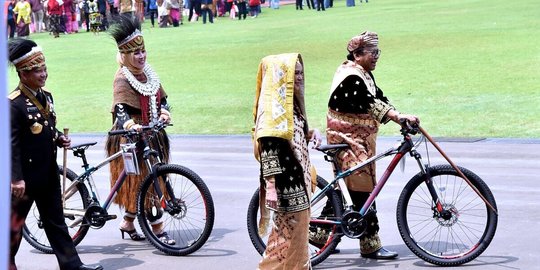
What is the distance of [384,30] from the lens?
30109 millimetres

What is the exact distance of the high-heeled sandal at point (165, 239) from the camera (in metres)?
7.63

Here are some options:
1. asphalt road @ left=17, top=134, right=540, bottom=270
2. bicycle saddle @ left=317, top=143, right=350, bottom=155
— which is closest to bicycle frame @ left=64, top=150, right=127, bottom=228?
asphalt road @ left=17, top=134, right=540, bottom=270

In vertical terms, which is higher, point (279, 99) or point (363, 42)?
point (363, 42)

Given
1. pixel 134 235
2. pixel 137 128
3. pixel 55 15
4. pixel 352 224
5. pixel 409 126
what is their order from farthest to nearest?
1. pixel 55 15
2. pixel 134 235
3. pixel 137 128
4. pixel 352 224
5. pixel 409 126

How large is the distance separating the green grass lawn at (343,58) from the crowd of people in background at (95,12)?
2.97 metres

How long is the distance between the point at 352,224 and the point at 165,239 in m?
1.65

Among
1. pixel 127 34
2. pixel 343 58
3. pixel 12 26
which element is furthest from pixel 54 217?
pixel 12 26

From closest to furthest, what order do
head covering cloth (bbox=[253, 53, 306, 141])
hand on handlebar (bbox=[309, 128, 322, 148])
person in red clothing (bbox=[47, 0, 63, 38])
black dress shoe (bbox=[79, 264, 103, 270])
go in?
head covering cloth (bbox=[253, 53, 306, 141])
hand on handlebar (bbox=[309, 128, 322, 148])
black dress shoe (bbox=[79, 264, 103, 270])
person in red clothing (bbox=[47, 0, 63, 38])

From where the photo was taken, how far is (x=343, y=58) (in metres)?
23.3

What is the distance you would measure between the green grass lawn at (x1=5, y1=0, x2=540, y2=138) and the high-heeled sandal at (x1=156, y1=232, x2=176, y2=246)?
6.22 metres

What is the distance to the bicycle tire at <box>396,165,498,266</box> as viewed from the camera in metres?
6.78

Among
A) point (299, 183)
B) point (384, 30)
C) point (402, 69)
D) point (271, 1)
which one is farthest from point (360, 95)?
point (271, 1)

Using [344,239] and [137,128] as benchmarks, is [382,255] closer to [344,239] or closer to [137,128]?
[344,239]

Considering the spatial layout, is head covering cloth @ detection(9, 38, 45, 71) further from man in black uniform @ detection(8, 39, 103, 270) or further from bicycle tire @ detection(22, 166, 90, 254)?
bicycle tire @ detection(22, 166, 90, 254)
